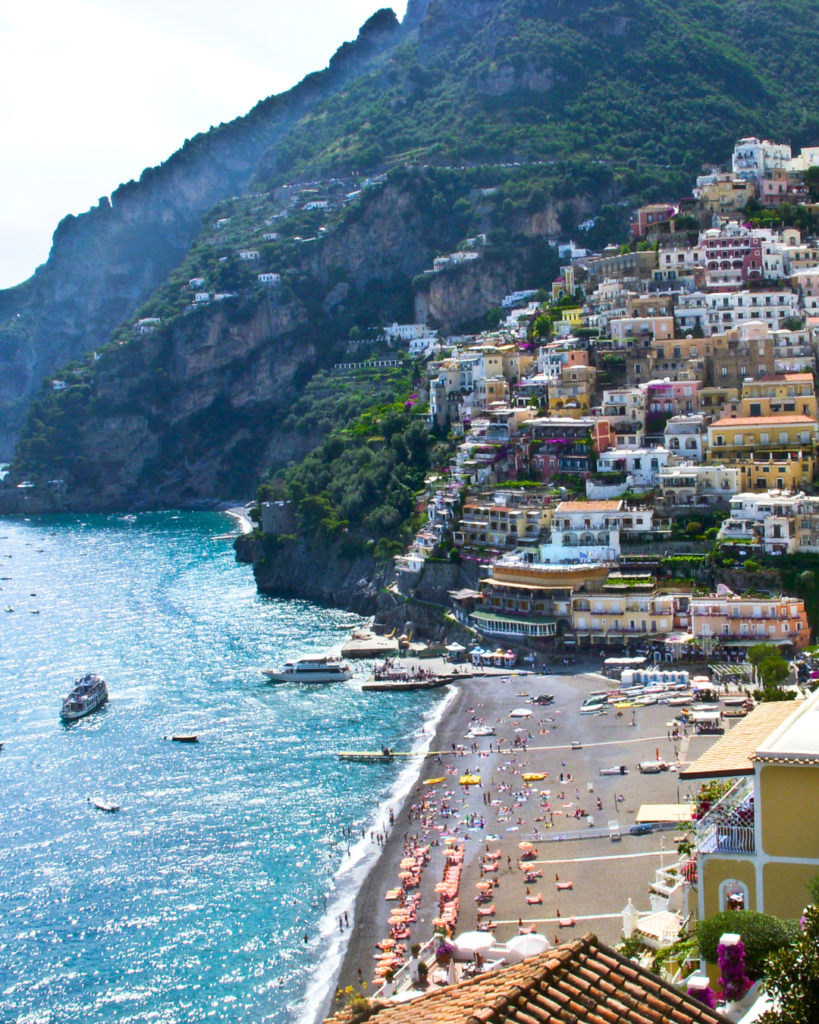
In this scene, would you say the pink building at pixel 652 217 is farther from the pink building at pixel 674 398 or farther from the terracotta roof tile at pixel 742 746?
the terracotta roof tile at pixel 742 746

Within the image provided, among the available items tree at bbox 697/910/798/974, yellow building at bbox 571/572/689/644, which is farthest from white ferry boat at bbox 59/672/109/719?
tree at bbox 697/910/798/974

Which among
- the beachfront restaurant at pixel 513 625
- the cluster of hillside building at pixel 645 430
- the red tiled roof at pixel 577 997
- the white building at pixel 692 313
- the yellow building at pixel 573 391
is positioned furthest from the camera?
the white building at pixel 692 313

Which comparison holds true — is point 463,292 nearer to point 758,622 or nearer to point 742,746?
point 758,622

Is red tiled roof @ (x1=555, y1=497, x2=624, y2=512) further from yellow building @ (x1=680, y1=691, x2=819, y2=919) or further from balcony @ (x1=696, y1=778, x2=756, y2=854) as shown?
balcony @ (x1=696, y1=778, x2=756, y2=854)

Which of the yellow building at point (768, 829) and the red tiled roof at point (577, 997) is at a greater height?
the red tiled roof at point (577, 997)

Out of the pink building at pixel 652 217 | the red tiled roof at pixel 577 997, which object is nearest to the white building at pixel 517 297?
the pink building at pixel 652 217

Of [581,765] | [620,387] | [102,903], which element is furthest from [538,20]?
[102,903]

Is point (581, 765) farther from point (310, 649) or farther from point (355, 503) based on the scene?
point (355, 503)

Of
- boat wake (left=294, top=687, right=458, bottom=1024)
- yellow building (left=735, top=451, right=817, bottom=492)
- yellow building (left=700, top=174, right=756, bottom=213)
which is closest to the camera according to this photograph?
boat wake (left=294, top=687, right=458, bottom=1024)
